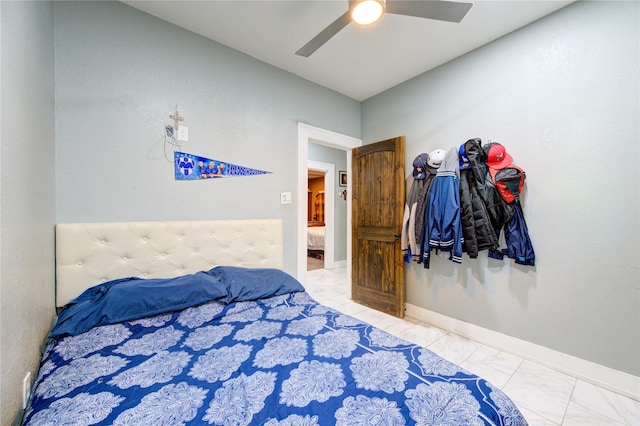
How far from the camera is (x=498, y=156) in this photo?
6.91ft

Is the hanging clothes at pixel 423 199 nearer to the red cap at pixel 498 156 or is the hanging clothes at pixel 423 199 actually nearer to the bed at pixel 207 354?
the red cap at pixel 498 156

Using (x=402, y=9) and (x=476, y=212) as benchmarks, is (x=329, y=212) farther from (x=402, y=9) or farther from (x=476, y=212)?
(x=402, y=9)

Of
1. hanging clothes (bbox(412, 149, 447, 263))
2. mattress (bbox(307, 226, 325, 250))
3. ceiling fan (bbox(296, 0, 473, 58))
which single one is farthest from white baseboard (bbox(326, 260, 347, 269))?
ceiling fan (bbox(296, 0, 473, 58))

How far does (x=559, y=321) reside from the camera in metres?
1.93

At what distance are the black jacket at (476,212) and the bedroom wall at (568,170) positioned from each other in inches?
9.0

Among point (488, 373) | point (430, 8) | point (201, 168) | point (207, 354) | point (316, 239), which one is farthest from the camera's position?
point (316, 239)

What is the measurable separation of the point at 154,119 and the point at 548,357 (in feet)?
12.2

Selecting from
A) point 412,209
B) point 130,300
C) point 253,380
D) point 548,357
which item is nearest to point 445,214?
point 412,209

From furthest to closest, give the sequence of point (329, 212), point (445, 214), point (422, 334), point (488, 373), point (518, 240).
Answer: point (329, 212) → point (422, 334) → point (445, 214) → point (518, 240) → point (488, 373)

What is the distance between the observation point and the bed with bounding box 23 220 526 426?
0.82m

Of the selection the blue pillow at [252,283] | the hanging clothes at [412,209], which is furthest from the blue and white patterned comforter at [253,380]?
the hanging clothes at [412,209]

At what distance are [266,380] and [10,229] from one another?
116 centimetres

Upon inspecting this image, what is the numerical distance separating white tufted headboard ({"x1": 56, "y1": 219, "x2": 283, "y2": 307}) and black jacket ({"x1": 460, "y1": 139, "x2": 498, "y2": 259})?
182 centimetres

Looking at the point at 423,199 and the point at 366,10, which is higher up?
the point at 366,10
